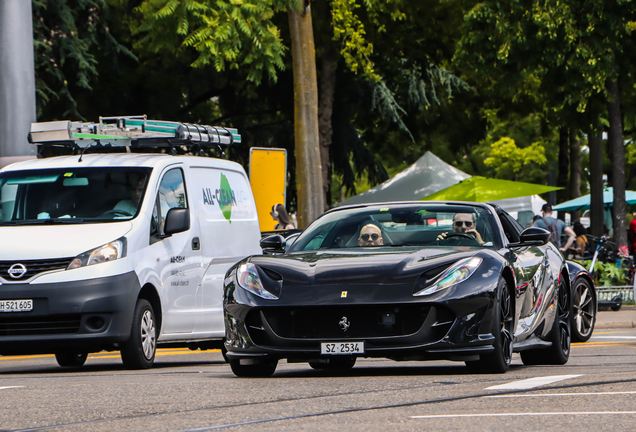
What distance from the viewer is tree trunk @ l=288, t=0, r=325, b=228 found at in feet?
68.6

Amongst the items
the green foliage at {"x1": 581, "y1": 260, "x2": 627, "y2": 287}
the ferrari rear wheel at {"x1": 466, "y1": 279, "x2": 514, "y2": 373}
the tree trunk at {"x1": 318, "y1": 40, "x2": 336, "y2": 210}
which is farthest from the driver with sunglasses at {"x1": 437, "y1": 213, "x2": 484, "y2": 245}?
the tree trunk at {"x1": 318, "y1": 40, "x2": 336, "y2": 210}

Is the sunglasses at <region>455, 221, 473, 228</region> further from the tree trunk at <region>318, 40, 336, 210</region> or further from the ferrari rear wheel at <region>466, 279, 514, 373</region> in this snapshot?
the tree trunk at <region>318, 40, 336, 210</region>

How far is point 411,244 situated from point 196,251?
338 cm

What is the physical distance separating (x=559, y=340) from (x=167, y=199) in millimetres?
4032

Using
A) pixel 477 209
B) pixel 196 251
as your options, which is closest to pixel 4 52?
pixel 196 251

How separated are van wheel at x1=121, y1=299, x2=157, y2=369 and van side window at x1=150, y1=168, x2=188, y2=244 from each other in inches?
26.6

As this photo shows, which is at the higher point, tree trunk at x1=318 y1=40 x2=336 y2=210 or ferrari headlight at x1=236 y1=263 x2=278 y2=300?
tree trunk at x1=318 y1=40 x2=336 y2=210

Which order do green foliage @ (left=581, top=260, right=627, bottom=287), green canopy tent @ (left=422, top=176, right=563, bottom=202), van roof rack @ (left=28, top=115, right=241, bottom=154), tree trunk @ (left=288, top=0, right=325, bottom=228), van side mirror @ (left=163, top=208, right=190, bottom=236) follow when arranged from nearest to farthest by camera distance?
1. van side mirror @ (left=163, top=208, right=190, bottom=236)
2. van roof rack @ (left=28, top=115, right=241, bottom=154)
3. tree trunk @ (left=288, top=0, right=325, bottom=228)
4. green foliage @ (left=581, top=260, right=627, bottom=287)
5. green canopy tent @ (left=422, top=176, right=563, bottom=202)

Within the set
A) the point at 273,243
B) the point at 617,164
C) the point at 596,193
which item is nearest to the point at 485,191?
the point at 596,193

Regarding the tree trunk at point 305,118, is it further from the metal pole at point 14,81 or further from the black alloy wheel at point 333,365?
the black alloy wheel at point 333,365

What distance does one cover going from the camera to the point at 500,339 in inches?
330

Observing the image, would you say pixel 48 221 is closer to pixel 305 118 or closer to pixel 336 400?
pixel 336 400

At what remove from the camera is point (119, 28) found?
29.1m

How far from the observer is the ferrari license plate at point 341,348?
8.13 meters
